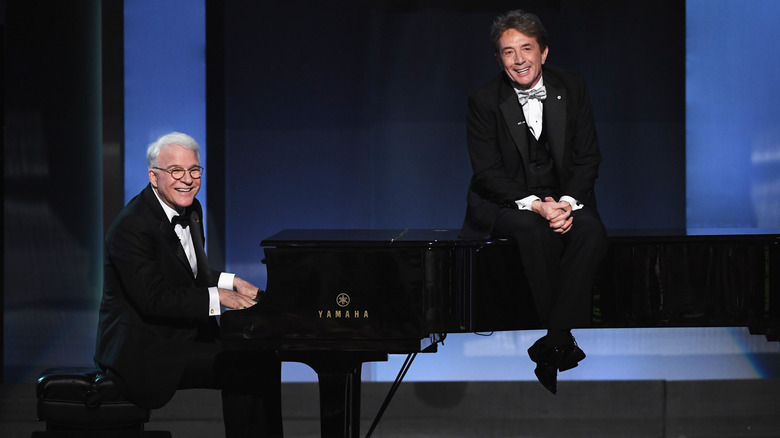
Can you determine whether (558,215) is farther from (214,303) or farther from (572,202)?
(214,303)

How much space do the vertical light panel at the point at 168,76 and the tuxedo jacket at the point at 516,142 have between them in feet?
7.03

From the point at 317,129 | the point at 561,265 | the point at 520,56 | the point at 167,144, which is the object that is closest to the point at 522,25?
the point at 520,56

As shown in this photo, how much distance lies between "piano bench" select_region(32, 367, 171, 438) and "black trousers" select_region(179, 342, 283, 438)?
20 cm

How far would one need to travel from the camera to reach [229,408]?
125 inches

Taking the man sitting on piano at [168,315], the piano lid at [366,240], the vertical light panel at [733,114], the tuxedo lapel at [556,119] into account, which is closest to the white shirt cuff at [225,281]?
the man sitting on piano at [168,315]

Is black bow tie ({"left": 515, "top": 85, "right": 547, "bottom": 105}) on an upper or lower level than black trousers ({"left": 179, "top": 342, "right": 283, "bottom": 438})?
upper

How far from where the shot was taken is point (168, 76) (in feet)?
16.9

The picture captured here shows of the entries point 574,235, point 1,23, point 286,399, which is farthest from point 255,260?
point 574,235

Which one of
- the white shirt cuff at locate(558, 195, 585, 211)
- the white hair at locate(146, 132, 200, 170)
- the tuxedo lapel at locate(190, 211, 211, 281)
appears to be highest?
the white hair at locate(146, 132, 200, 170)

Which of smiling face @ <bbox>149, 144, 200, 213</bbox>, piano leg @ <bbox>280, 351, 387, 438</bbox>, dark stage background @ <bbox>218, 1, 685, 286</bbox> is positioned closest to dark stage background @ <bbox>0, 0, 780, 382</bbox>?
dark stage background @ <bbox>218, 1, 685, 286</bbox>

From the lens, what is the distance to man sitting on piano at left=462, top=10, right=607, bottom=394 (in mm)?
3131

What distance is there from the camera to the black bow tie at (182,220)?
324 centimetres

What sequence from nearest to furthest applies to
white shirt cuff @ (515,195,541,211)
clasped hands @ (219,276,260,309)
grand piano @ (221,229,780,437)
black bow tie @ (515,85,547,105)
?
grand piano @ (221,229,780,437) < clasped hands @ (219,276,260,309) < white shirt cuff @ (515,195,541,211) < black bow tie @ (515,85,547,105)

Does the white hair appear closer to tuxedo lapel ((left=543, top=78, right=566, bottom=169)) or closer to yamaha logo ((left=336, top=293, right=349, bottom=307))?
yamaha logo ((left=336, top=293, right=349, bottom=307))
